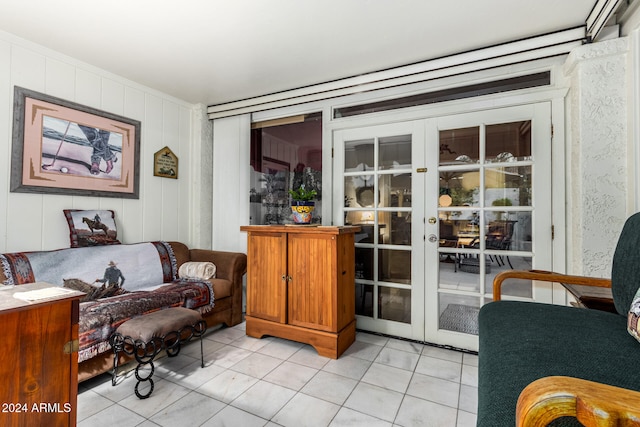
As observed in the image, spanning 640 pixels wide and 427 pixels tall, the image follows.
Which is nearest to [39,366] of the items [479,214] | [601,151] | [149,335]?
[149,335]

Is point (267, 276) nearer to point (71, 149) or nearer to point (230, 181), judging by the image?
point (230, 181)

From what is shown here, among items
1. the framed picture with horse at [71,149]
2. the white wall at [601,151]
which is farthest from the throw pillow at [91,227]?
the white wall at [601,151]

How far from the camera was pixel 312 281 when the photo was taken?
253 centimetres

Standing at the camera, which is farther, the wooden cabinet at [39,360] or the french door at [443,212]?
the french door at [443,212]

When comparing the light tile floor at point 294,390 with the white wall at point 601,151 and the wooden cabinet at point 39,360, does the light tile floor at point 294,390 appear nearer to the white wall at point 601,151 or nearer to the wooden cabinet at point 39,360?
the wooden cabinet at point 39,360

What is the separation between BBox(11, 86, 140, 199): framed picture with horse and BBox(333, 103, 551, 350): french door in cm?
211

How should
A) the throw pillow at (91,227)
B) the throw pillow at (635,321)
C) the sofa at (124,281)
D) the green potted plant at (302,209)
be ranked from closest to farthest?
the throw pillow at (635,321), the sofa at (124,281), the throw pillow at (91,227), the green potted plant at (302,209)

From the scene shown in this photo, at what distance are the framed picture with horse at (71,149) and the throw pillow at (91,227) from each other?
0.18m

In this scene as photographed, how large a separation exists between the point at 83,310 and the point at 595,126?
3.60 metres

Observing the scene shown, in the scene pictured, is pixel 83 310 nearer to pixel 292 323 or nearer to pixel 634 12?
pixel 292 323

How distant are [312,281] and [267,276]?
47cm

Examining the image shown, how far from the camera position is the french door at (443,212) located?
2.37 meters

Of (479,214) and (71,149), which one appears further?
(71,149)

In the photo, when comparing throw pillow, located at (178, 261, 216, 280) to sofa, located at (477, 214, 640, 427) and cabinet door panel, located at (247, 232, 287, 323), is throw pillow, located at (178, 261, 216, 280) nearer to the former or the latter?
cabinet door panel, located at (247, 232, 287, 323)
